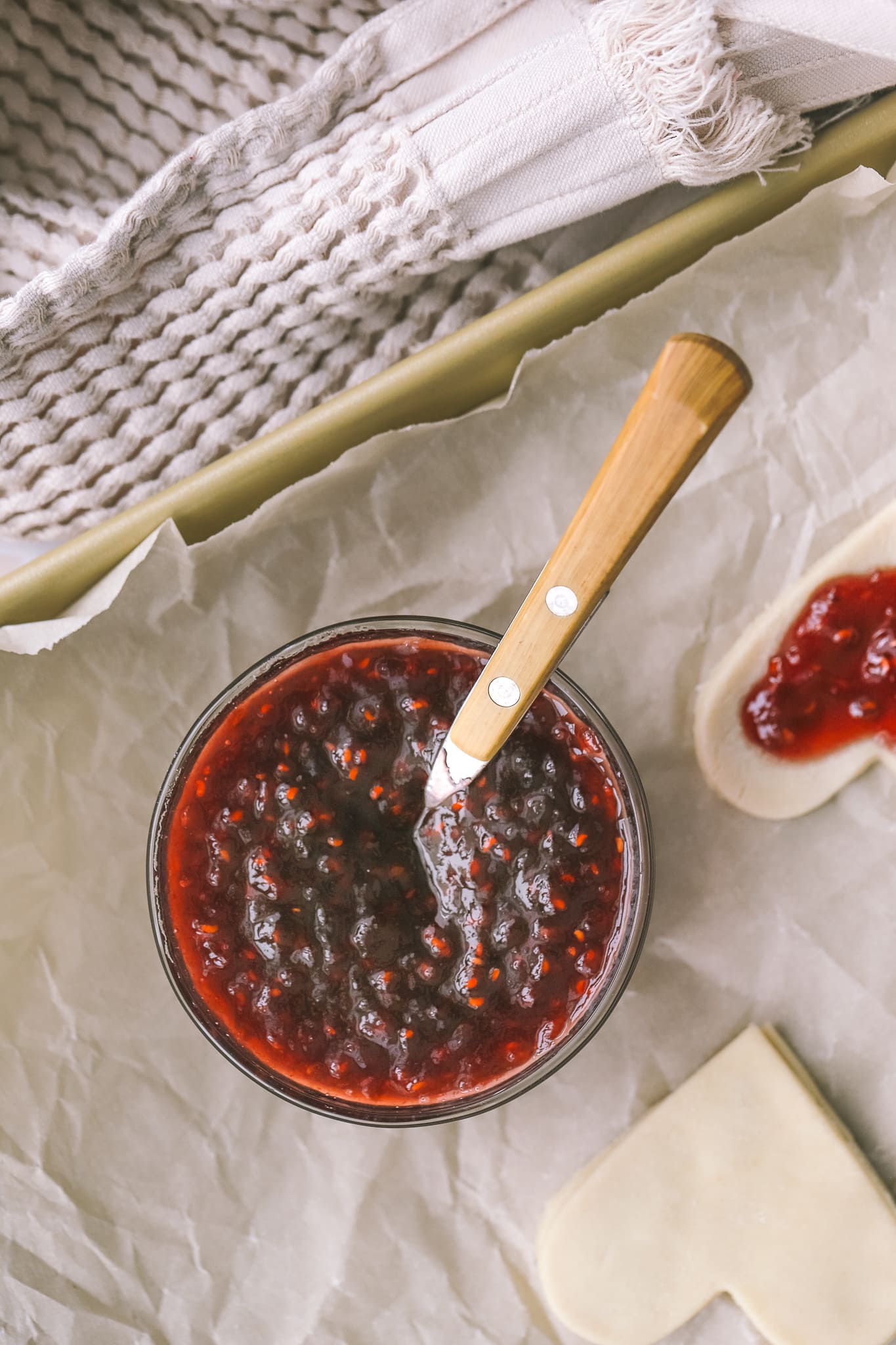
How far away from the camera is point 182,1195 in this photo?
137cm

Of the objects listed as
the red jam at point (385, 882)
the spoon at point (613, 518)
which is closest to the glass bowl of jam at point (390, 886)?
the red jam at point (385, 882)

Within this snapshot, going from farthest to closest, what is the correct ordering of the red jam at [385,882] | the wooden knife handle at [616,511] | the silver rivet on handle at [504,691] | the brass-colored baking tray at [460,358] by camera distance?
1. the brass-colored baking tray at [460,358]
2. the red jam at [385,882]
3. the silver rivet on handle at [504,691]
4. the wooden knife handle at [616,511]

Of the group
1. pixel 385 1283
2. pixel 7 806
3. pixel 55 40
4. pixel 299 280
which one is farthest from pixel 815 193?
pixel 385 1283

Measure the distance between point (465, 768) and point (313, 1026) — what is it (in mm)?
345

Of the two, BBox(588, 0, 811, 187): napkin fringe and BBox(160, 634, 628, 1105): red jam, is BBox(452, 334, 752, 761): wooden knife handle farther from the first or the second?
BBox(588, 0, 811, 187): napkin fringe

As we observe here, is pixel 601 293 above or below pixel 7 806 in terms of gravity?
above

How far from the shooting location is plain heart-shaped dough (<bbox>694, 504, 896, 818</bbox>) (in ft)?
4.42

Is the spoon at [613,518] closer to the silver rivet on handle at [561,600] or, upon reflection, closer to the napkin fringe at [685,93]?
the silver rivet on handle at [561,600]

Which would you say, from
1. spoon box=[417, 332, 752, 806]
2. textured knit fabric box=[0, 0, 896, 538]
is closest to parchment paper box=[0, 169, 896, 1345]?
textured knit fabric box=[0, 0, 896, 538]

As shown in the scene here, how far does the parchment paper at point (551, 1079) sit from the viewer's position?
1357mm

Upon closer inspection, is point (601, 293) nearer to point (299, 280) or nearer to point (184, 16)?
point (299, 280)

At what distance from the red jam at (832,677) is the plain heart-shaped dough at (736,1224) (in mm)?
388

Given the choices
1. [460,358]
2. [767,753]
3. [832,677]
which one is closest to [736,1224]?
[767,753]

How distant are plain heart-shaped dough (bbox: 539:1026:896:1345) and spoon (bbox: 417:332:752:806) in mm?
641
